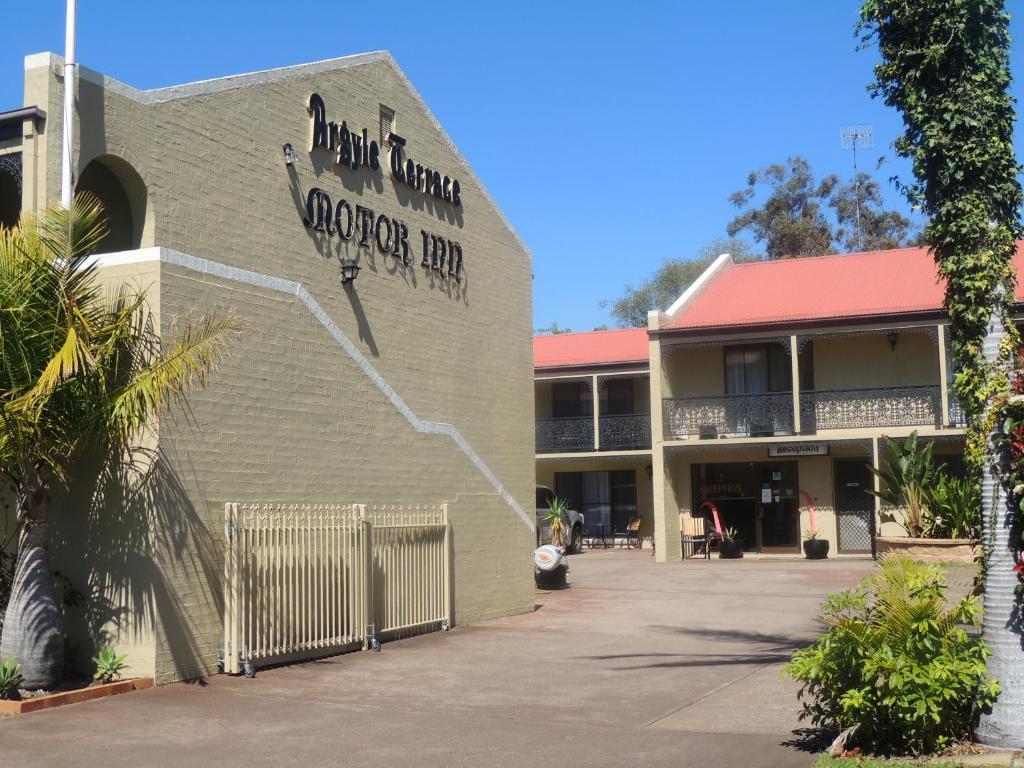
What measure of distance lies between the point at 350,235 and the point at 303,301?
1573 millimetres

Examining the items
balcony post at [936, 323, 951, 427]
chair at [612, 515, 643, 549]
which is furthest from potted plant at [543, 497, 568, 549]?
balcony post at [936, 323, 951, 427]

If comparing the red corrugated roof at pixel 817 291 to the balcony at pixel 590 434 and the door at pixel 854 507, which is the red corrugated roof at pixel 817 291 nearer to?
the door at pixel 854 507

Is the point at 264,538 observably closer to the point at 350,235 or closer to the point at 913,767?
the point at 350,235

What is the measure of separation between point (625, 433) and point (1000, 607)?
26.1 metres

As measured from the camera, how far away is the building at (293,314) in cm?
1060

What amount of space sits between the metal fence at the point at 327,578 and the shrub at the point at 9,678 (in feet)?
6.96

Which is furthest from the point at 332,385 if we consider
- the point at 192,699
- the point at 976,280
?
the point at 976,280

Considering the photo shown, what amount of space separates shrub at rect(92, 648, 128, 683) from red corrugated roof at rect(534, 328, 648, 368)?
2415 cm

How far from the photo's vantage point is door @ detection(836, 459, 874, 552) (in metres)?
28.8

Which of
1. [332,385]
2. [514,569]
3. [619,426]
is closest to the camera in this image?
[332,385]

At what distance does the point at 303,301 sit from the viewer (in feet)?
43.0

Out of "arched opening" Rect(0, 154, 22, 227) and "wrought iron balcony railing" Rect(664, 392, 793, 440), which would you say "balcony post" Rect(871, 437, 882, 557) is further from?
"arched opening" Rect(0, 154, 22, 227)

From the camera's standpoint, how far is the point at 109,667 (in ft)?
33.8

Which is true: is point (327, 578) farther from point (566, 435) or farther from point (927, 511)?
point (566, 435)
